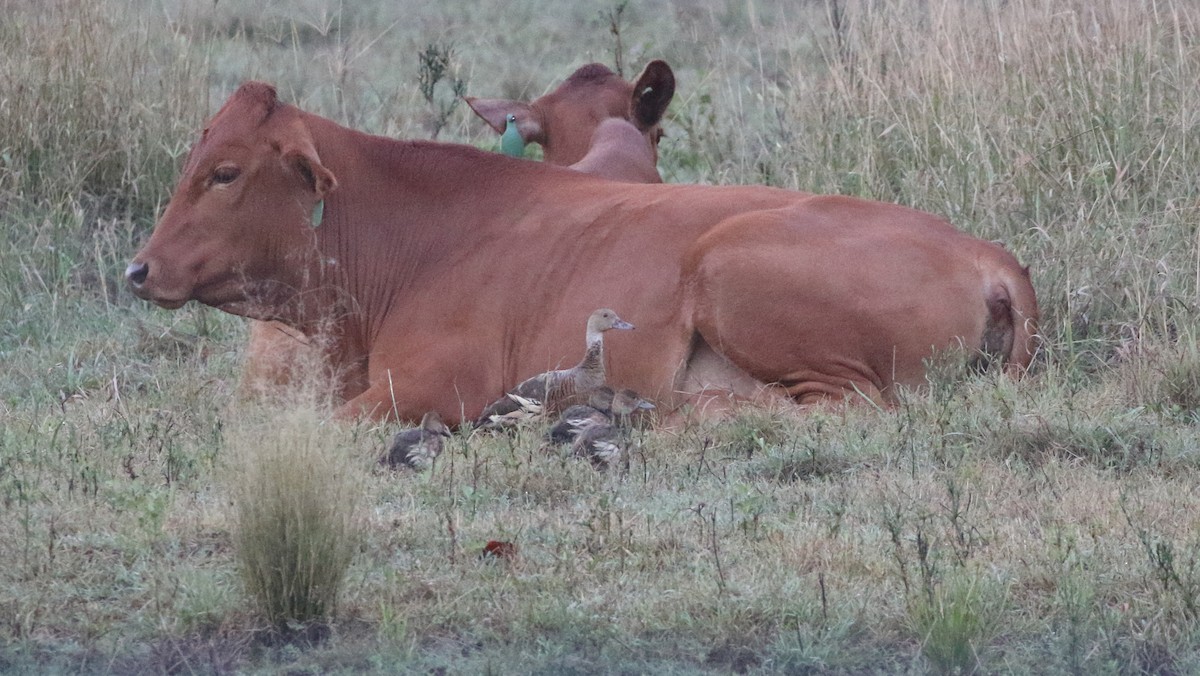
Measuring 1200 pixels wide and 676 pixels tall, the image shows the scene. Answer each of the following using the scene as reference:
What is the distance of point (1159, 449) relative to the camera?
553 cm

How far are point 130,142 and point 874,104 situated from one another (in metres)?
3.71

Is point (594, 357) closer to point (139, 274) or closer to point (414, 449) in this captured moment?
point (414, 449)

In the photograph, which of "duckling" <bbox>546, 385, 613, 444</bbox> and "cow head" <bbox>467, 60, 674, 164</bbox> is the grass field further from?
"cow head" <bbox>467, 60, 674, 164</bbox>

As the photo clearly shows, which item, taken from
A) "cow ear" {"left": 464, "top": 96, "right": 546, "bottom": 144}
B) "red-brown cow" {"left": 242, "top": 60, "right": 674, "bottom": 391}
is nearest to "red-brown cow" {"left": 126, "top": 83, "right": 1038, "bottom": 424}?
"red-brown cow" {"left": 242, "top": 60, "right": 674, "bottom": 391}

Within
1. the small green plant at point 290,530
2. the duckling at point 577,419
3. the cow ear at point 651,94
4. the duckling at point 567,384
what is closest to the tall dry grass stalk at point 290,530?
the small green plant at point 290,530

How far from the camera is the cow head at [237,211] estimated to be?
634 cm

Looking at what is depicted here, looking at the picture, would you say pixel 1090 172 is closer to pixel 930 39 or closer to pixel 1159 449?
pixel 930 39

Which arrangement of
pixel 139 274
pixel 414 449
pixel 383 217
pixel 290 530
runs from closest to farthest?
pixel 290 530, pixel 414 449, pixel 139 274, pixel 383 217

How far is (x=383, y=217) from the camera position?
672 centimetres

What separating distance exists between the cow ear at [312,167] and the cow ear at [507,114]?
1.69 metres

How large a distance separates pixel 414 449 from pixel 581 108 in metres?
2.94

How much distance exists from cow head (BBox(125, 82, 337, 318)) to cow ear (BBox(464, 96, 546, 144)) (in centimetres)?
163

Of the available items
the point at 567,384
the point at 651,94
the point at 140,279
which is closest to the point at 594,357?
the point at 567,384

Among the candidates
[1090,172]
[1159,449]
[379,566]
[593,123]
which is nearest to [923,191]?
[1090,172]
